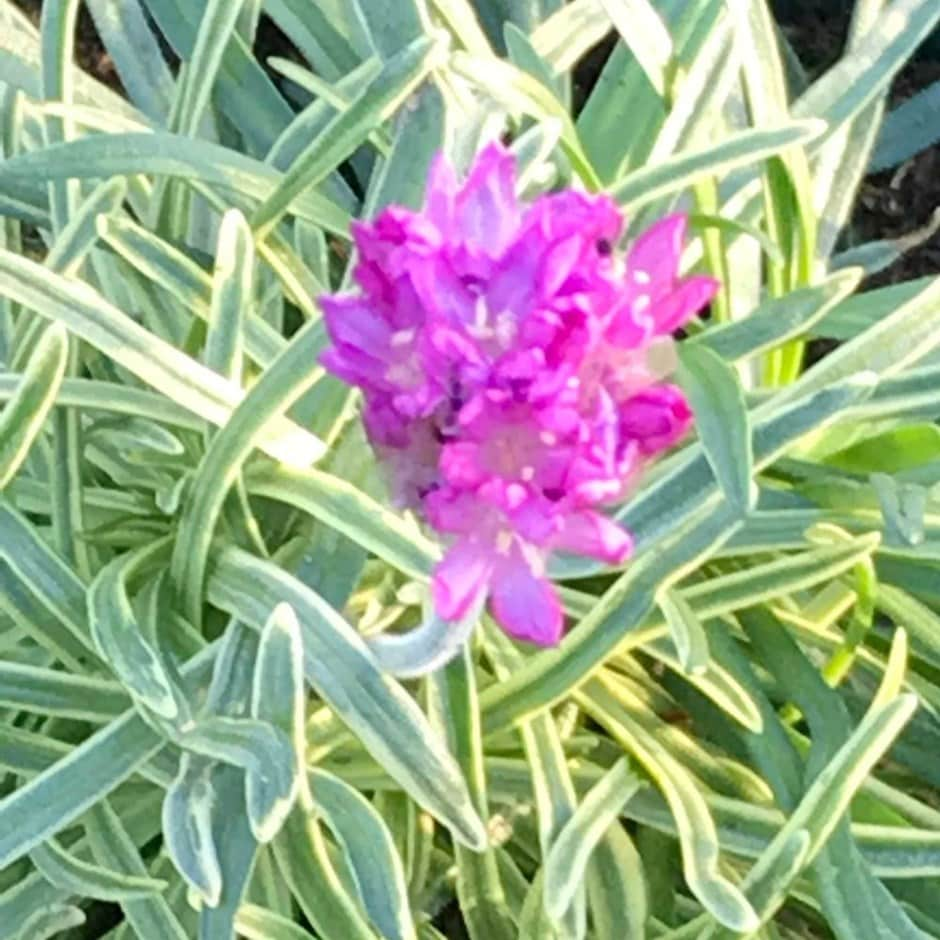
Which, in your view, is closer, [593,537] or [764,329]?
[593,537]

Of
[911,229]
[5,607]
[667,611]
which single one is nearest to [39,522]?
[5,607]

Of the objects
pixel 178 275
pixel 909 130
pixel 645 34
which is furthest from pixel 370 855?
pixel 909 130

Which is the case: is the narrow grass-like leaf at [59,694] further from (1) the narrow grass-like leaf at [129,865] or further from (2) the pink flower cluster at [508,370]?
(2) the pink flower cluster at [508,370]

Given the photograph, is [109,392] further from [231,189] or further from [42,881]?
[42,881]

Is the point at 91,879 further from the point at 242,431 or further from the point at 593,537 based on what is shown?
the point at 593,537

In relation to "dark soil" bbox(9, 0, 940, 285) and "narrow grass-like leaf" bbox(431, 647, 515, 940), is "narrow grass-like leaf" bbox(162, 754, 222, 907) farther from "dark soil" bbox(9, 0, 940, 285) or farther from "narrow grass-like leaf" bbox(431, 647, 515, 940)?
"dark soil" bbox(9, 0, 940, 285)

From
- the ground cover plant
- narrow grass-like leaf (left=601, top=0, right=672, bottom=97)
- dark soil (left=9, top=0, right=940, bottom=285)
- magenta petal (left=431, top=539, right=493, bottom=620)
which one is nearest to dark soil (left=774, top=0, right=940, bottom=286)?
dark soil (left=9, top=0, right=940, bottom=285)

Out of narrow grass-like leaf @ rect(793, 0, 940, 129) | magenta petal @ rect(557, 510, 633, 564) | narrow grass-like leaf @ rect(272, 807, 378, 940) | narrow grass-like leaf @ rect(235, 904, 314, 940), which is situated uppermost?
magenta petal @ rect(557, 510, 633, 564)
